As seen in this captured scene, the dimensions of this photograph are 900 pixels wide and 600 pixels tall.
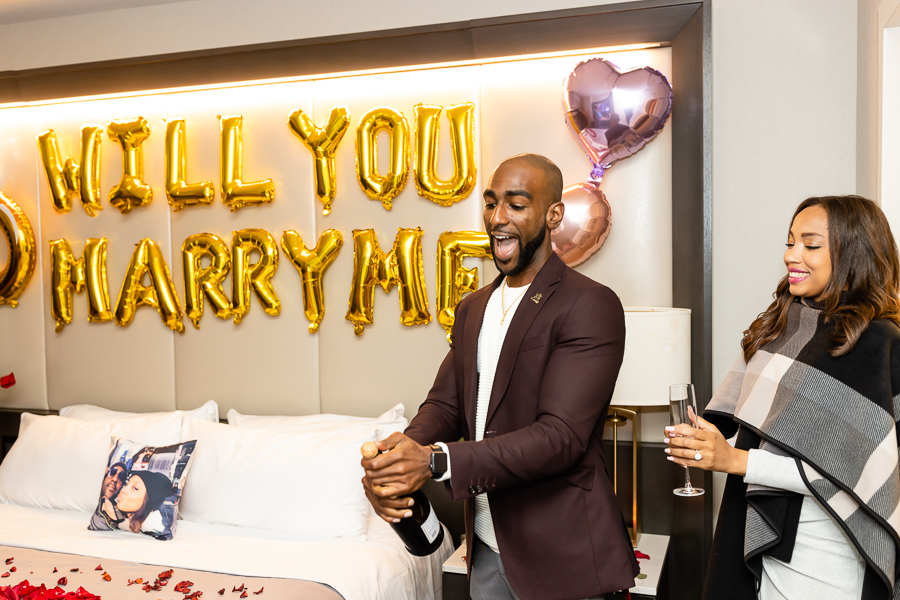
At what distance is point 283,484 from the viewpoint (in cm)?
271

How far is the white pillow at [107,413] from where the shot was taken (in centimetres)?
318

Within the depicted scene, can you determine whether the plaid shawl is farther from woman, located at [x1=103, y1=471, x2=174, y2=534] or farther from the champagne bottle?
woman, located at [x1=103, y1=471, x2=174, y2=534]

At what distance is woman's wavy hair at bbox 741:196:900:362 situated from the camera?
62.0 inches

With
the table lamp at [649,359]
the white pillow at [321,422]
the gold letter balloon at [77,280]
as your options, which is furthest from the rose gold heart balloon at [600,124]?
the gold letter balloon at [77,280]

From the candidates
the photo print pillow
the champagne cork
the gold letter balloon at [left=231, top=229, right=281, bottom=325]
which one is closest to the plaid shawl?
the champagne cork

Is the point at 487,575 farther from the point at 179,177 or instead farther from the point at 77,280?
the point at 77,280

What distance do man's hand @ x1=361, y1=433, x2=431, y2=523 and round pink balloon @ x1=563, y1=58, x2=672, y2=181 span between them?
5.69ft

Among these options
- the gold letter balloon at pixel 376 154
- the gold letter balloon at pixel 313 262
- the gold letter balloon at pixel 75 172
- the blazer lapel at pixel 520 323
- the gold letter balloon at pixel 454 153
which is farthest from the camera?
the gold letter balloon at pixel 75 172

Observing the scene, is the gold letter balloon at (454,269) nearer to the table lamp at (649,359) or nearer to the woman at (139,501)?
the table lamp at (649,359)

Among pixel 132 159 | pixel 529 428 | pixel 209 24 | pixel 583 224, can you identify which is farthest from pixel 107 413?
pixel 529 428

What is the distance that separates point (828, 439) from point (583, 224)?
1366mm

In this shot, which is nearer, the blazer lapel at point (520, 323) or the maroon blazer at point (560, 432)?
the maroon blazer at point (560, 432)

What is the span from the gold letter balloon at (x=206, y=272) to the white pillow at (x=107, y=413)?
16.8 inches

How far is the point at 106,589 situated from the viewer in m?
2.13
